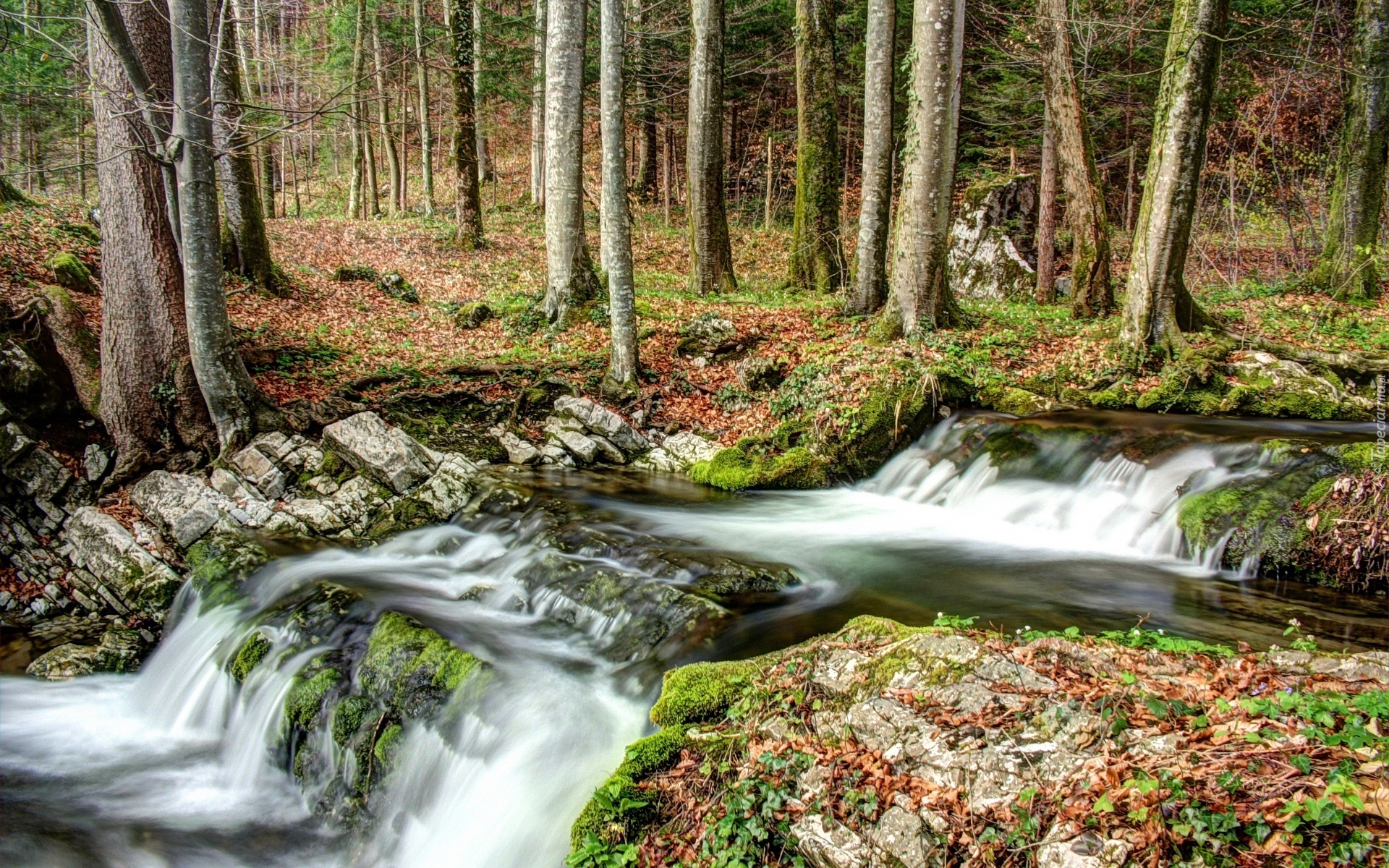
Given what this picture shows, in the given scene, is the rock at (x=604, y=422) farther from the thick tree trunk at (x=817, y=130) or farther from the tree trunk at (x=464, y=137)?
the tree trunk at (x=464, y=137)

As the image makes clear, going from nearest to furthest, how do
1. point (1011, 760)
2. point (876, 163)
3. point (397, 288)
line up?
point (1011, 760) → point (876, 163) → point (397, 288)

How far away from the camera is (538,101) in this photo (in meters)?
25.7

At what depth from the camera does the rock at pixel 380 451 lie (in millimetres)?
9242

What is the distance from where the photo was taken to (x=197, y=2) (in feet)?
26.2

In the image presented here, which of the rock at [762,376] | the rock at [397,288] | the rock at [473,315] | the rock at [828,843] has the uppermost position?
the rock at [397,288]

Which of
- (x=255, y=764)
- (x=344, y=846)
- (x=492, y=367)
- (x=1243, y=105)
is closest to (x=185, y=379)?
(x=492, y=367)

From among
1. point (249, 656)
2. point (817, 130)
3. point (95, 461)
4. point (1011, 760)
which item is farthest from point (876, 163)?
point (95, 461)

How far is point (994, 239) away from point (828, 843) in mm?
17982

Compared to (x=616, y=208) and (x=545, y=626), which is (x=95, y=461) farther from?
(x=616, y=208)

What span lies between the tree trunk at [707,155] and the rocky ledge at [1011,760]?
1232 cm

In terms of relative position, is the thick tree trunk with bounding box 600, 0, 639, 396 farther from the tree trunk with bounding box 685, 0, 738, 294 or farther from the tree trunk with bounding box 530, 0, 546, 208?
the tree trunk with bounding box 530, 0, 546, 208

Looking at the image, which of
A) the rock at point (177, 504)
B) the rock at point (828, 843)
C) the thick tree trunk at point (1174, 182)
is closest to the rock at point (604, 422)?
the rock at point (177, 504)

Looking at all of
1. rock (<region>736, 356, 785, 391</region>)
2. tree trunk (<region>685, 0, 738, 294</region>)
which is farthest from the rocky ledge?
tree trunk (<region>685, 0, 738, 294</region>)

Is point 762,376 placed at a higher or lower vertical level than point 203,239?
lower
